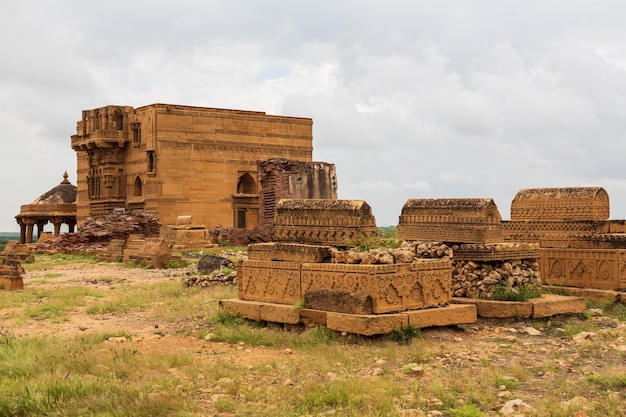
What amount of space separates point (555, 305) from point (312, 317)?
354 cm

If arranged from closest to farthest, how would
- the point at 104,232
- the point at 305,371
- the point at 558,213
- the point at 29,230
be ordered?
the point at 305,371 → the point at 558,213 → the point at 104,232 → the point at 29,230

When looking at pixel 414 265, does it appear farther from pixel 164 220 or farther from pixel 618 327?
pixel 164 220

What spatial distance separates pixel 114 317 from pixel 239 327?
3.04 meters

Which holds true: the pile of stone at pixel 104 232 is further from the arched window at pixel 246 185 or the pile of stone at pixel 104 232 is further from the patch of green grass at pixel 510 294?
the patch of green grass at pixel 510 294

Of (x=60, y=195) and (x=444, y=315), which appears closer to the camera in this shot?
(x=444, y=315)

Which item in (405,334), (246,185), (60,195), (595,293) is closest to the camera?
(405,334)

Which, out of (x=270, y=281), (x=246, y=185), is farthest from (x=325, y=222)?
(x=246, y=185)

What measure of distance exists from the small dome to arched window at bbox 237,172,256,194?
1260 cm

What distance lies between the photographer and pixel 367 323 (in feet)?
27.0

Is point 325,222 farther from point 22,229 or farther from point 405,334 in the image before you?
point 22,229

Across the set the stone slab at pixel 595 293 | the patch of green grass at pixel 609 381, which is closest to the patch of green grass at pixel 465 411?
the patch of green grass at pixel 609 381

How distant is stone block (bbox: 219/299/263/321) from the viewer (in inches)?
389

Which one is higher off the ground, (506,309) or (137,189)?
(137,189)

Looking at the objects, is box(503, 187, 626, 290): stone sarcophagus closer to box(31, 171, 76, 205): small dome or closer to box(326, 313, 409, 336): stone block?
Result: box(326, 313, 409, 336): stone block
